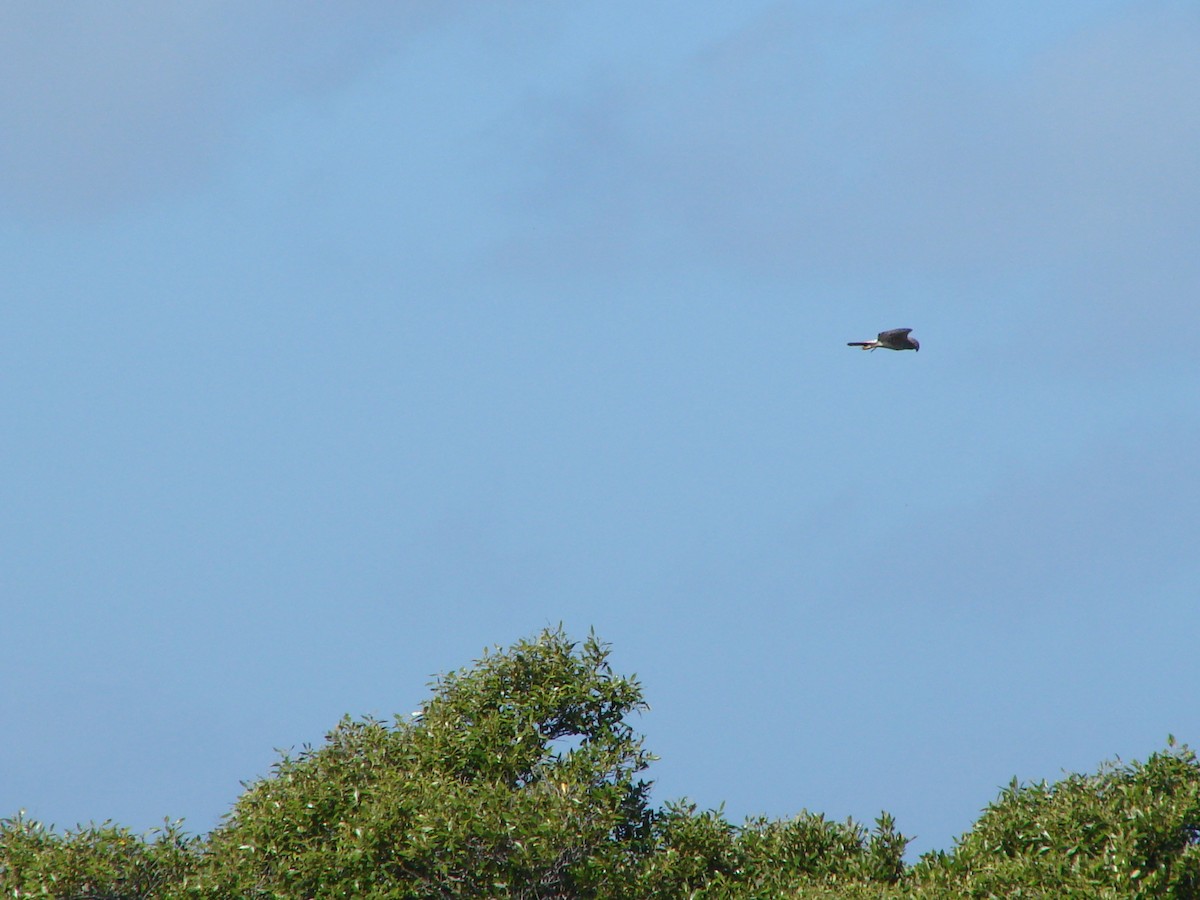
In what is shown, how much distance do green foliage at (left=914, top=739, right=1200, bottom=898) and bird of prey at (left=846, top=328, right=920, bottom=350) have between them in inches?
306

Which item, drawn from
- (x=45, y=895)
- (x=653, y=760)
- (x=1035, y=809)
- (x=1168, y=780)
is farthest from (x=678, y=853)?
(x=45, y=895)

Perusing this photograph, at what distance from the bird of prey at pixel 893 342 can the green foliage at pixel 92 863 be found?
46.6 ft

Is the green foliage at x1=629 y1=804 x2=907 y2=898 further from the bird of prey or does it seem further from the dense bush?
the bird of prey

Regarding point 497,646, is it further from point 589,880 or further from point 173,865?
point 173,865

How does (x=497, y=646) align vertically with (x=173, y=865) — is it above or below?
above

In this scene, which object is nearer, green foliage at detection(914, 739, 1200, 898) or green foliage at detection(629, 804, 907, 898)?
green foliage at detection(914, 739, 1200, 898)

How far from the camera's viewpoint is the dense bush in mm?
25844

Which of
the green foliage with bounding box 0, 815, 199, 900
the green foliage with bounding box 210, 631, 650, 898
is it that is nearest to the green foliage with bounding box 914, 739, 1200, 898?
the green foliage with bounding box 210, 631, 650, 898

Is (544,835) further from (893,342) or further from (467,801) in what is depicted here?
(893,342)

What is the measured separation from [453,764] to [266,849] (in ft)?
10.8

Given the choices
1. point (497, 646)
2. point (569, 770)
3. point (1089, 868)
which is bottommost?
point (1089, 868)

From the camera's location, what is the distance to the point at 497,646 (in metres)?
29.1

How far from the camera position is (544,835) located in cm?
2583

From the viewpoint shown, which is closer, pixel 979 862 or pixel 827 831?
pixel 979 862
